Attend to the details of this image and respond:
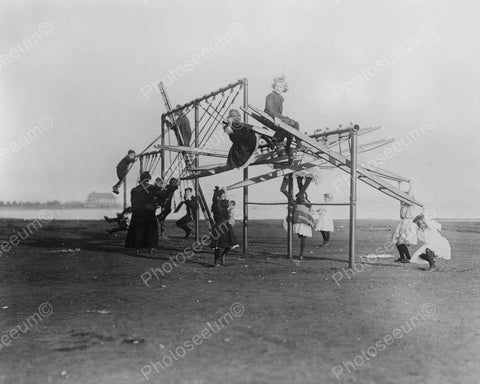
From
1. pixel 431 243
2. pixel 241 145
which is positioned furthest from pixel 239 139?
pixel 431 243

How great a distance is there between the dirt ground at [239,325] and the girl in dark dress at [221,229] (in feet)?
1.77

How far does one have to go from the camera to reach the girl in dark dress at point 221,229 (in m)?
10.3

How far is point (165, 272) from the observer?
9.78 meters

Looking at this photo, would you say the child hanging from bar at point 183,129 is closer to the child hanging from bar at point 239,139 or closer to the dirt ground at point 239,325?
the child hanging from bar at point 239,139

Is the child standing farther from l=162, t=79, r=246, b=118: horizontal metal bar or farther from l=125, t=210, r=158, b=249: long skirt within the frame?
l=162, t=79, r=246, b=118: horizontal metal bar

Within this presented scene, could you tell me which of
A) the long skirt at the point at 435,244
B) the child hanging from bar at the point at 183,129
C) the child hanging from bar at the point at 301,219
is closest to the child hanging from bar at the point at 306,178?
the child hanging from bar at the point at 301,219

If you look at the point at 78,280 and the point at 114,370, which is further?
the point at 78,280

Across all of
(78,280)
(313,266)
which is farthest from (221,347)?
(313,266)

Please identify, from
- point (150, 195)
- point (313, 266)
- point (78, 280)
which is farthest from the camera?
point (150, 195)

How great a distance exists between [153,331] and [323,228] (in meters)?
11.5

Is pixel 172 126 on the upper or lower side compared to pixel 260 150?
upper

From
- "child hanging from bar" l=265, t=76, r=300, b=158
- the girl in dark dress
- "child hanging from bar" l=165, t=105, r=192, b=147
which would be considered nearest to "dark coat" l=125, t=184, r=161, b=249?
the girl in dark dress

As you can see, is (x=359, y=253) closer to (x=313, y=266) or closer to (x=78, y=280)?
(x=313, y=266)

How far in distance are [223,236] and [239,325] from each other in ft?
15.4
